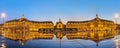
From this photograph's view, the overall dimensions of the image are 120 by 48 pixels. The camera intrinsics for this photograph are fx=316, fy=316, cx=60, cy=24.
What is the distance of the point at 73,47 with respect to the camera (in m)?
52.7

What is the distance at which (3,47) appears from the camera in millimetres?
50125

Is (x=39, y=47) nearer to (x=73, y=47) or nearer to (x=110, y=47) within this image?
(x=73, y=47)

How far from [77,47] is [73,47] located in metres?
0.67

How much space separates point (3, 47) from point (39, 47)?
636 centimetres

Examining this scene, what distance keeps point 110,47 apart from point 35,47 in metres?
12.5

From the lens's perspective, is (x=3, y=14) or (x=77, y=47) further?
(x=3, y=14)

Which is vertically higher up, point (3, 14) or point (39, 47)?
point (3, 14)

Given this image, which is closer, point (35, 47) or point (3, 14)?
point (35, 47)

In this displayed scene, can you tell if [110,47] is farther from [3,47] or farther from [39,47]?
[3,47]

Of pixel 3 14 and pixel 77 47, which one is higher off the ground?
pixel 3 14

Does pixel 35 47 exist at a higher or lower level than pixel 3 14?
lower

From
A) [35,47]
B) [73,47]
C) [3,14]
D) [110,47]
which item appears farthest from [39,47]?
[3,14]

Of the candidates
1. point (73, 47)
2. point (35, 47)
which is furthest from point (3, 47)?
point (73, 47)

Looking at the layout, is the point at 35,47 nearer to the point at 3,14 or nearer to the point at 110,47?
the point at 110,47
